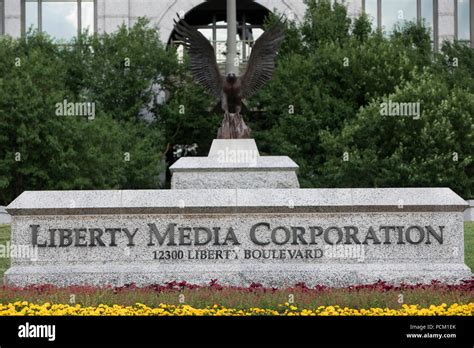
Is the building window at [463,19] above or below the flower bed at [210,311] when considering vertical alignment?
above

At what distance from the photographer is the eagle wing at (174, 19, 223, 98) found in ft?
64.7

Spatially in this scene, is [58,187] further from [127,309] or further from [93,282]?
[127,309]

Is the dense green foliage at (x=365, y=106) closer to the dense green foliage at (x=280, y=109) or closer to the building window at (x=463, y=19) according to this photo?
the dense green foliage at (x=280, y=109)

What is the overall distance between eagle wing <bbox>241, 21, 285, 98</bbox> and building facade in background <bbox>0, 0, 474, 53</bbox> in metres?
23.4

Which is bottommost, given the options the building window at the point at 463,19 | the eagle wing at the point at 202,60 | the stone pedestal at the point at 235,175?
the stone pedestal at the point at 235,175

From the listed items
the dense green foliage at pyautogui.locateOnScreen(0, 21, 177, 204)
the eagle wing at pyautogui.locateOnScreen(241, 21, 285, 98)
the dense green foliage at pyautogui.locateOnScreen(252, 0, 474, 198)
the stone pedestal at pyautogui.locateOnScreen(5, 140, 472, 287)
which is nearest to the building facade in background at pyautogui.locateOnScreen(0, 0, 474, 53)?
the dense green foliage at pyautogui.locateOnScreen(0, 21, 177, 204)

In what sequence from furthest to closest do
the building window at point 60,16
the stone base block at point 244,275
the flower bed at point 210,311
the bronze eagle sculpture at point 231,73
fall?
the building window at point 60,16 < the bronze eagle sculpture at point 231,73 < the stone base block at point 244,275 < the flower bed at point 210,311

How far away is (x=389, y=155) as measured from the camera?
113 ft

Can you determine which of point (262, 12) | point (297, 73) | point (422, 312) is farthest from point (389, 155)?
point (422, 312)

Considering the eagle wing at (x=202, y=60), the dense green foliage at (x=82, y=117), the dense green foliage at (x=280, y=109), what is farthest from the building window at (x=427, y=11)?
the eagle wing at (x=202, y=60)

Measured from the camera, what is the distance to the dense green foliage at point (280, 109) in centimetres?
3303

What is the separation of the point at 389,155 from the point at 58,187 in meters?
11.9

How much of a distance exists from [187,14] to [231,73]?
89.8ft

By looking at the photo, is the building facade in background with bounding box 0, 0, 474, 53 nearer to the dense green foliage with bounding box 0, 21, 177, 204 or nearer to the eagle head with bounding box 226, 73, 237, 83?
the dense green foliage with bounding box 0, 21, 177, 204
